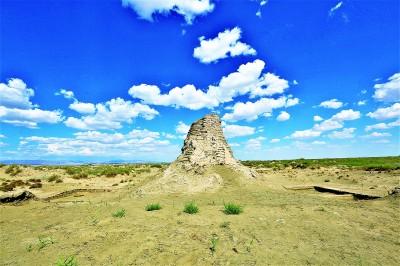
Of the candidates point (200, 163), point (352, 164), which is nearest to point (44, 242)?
point (200, 163)

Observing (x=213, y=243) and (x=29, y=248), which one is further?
(x=29, y=248)

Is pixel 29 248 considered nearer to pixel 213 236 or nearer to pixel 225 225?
pixel 213 236

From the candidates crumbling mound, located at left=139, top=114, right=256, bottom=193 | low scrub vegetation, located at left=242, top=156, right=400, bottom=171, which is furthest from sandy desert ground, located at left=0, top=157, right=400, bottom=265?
low scrub vegetation, located at left=242, top=156, right=400, bottom=171

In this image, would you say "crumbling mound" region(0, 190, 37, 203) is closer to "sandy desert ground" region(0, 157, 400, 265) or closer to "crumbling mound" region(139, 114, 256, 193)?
"sandy desert ground" region(0, 157, 400, 265)

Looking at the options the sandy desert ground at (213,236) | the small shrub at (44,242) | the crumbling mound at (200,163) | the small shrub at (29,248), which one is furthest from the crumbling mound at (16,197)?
the small shrub at (29,248)

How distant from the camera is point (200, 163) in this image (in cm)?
1858

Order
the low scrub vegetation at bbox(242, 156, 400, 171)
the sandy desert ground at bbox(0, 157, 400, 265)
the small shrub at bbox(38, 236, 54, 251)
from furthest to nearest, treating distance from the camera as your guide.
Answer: the low scrub vegetation at bbox(242, 156, 400, 171) → the small shrub at bbox(38, 236, 54, 251) → the sandy desert ground at bbox(0, 157, 400, 265)

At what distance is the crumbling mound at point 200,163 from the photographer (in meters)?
17.2

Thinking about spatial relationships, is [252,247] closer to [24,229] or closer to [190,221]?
[190,221]

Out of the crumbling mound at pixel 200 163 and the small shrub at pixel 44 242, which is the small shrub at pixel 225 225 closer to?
the small shrub at pixel 44 242

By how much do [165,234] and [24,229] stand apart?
20.5ft

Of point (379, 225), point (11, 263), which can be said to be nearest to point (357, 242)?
point (379, 225)

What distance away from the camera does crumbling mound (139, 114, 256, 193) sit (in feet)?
56.4

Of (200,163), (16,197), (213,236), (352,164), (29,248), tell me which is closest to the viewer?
(29,248)
